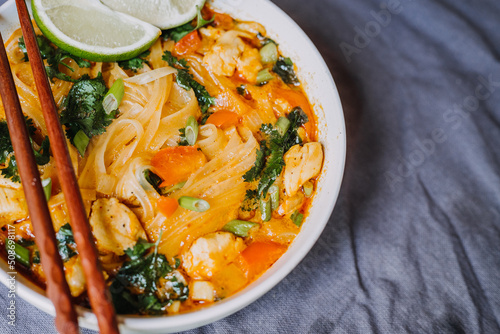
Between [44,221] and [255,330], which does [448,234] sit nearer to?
[255,330]

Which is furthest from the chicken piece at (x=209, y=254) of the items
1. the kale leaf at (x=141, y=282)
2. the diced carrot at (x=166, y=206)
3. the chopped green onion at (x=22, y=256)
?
the chopped green onion at (x=22, y=256)

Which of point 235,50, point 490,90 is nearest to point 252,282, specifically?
point 235,50

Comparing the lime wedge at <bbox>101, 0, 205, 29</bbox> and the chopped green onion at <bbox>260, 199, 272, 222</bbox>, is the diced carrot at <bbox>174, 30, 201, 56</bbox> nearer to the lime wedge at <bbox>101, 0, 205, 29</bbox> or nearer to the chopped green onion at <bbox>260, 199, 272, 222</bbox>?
the lime wedge at <bbox>101, 0, 205, 29</bbox>

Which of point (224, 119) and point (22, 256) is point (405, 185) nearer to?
point (224, 119)

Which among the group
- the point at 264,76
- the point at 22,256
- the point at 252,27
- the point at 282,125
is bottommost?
the point at 22,256

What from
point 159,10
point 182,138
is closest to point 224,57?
point 159,10

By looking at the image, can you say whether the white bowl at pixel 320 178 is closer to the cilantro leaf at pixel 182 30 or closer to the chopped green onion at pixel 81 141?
the cilantro leaf at pixel 182 30

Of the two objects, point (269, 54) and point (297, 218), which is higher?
point (269, 54)
